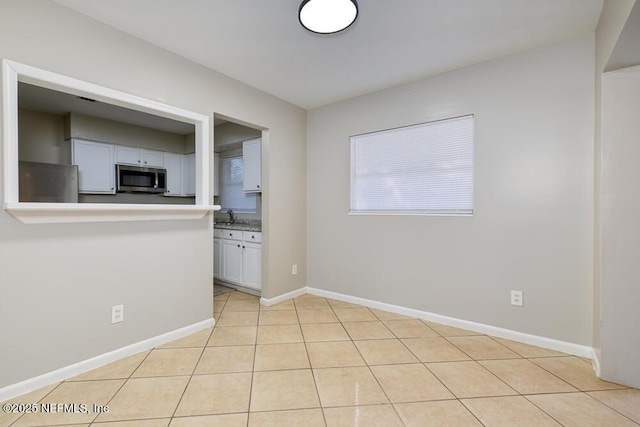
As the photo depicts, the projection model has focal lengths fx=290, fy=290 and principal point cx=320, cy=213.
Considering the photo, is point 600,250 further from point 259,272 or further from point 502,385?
point 259,272

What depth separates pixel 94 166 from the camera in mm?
3945

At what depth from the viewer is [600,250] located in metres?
1.92

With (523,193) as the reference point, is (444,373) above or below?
below

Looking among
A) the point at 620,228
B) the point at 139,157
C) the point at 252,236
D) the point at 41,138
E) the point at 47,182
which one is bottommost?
the point at 252,236

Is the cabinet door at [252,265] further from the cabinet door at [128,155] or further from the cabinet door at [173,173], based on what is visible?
the cabinet door at [128,155]

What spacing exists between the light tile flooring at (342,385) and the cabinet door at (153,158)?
3120 millimetres

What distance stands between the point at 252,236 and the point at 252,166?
3.22ft

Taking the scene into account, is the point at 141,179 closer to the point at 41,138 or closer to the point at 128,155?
the point at 128,155

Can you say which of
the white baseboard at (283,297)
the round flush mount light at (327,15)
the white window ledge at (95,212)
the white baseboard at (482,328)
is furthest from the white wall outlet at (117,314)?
the round flush mount light at (327,15)

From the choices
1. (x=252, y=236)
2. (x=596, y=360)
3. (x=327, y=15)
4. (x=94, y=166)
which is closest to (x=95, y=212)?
(x=252, y=236)

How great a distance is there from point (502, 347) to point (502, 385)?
0.60m

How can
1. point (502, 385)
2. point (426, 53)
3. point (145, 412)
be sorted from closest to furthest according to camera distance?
1. point (145, 412)
2. point (502, 385)
3. point (426, 53)

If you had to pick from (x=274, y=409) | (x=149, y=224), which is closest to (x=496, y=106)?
(x=274, y=409)

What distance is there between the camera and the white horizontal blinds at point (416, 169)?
2.76 meters
